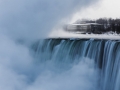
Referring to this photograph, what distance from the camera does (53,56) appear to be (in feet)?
36.3

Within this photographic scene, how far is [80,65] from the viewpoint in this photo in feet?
32.6

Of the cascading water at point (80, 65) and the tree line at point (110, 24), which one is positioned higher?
the tree line at point (110, 24)

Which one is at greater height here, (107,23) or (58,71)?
(107,23)

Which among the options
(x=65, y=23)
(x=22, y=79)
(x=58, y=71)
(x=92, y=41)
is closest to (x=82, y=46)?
(x=92, y=41)

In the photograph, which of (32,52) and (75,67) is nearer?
(75,67)

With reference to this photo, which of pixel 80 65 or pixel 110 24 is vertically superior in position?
pixel 110 24

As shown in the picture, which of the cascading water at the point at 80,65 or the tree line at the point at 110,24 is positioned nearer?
the cascading water at the point at 80,65

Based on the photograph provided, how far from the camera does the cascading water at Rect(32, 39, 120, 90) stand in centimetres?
897

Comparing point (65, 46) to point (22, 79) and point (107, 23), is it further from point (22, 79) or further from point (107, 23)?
point (107, 23)

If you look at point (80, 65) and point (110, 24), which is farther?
point (110, 24)

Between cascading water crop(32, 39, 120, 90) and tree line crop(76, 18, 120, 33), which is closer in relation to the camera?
cascading water crop(32, 39, 120, 90)

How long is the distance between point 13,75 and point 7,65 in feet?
2.50

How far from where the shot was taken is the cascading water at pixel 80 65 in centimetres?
897

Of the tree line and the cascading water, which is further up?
the tree line
